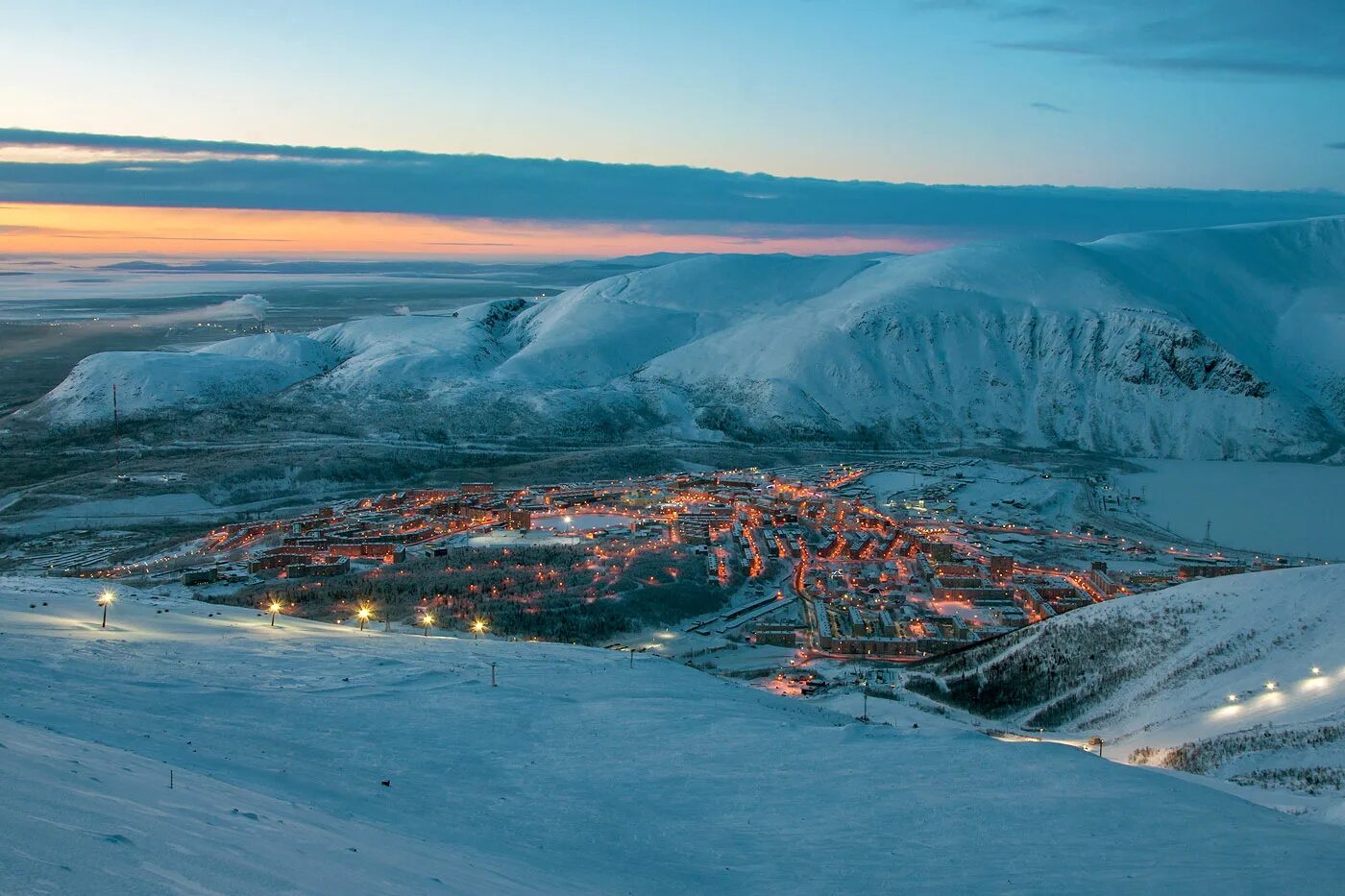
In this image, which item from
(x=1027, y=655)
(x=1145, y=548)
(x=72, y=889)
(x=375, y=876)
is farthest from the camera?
(x=1145, y=548)

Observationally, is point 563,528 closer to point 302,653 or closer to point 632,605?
point 632,605

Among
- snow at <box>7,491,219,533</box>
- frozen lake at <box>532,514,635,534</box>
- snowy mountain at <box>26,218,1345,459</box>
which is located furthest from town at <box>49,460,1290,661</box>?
A: snowy mountain at <box>26,218,1345,459</box>

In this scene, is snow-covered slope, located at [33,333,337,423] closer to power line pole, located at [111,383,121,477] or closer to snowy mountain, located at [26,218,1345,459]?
snowy mountain, located at [26,218,1345,459]

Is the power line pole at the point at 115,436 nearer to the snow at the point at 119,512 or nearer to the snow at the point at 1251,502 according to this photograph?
the snow at the point at 119,512

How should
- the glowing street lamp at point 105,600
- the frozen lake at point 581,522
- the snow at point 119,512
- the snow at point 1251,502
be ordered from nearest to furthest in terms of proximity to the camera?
the glowing street lamp at point 105,600 → the snow at point 119,512 → the frozen lake at point 581,522 → the snow at point 1251,502

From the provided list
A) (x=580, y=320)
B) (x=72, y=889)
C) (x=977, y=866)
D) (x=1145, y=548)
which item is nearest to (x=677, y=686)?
(x=977, y=866)

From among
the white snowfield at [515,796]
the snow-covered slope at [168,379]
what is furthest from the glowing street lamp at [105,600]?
the snow-covered slope at [168,379]

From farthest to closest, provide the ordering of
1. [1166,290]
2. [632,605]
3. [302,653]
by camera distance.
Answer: [1166,290] → [632,605] → [302,653]
